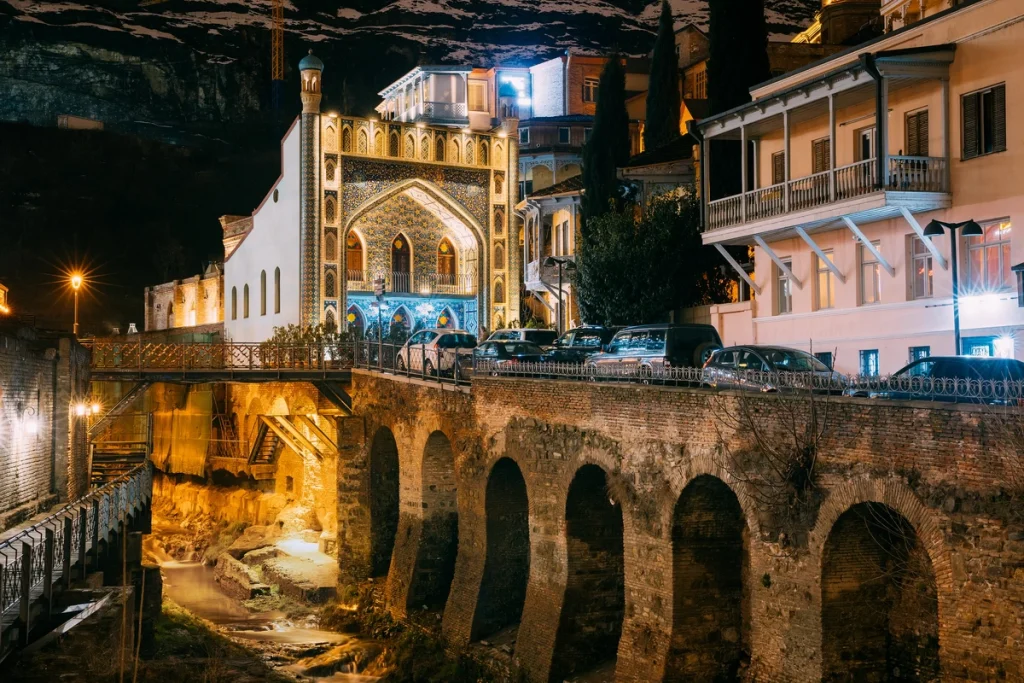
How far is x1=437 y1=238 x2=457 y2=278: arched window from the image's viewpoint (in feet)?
159

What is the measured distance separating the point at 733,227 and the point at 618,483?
9.45 metres

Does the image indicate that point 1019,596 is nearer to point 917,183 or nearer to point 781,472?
point 781,472

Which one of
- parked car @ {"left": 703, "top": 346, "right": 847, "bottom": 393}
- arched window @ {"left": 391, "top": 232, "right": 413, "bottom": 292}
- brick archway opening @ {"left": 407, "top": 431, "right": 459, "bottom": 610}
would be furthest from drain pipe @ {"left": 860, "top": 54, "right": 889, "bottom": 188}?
arched window @ {"left": 391, "top": 232, "right": 413, "bottom": 292}

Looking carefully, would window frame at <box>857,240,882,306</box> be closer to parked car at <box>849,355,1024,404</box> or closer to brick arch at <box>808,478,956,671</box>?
parked car at <box>849,355,1024,404</box>

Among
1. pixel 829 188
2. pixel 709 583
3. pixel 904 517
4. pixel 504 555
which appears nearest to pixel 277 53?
pixel 504 555

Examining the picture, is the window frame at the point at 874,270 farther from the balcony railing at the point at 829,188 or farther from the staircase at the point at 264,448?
the staircase at the point at 264,448

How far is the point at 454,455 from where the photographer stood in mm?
27672

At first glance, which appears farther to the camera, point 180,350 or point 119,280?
point 119,280

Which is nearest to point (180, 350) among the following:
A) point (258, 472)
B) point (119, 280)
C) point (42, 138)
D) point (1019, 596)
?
point (258, 472)

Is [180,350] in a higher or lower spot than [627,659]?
higher

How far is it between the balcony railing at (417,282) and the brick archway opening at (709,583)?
2846cm

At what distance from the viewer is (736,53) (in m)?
33.3

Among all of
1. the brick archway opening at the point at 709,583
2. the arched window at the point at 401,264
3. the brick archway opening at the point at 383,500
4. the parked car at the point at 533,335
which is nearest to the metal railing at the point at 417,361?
the brick archway opening at the point at 383,500

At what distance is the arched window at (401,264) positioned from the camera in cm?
4722
